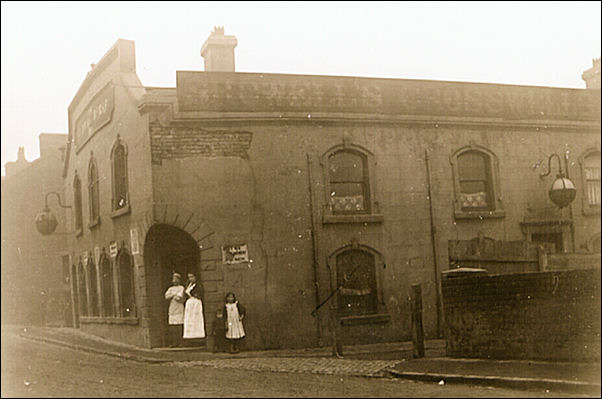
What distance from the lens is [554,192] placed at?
60.2ft

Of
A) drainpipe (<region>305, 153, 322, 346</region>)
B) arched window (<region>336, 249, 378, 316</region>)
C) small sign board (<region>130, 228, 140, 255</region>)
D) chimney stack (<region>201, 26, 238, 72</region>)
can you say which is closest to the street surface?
drainpipe (<region>305, 153, 322, 346</region>)

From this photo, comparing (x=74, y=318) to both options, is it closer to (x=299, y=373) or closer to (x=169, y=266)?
(x=169, y=266)

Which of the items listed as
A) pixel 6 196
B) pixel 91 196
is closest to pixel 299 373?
pixel 91 196

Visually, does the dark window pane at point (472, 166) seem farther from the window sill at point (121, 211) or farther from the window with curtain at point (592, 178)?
the window sill at point (121, 211)

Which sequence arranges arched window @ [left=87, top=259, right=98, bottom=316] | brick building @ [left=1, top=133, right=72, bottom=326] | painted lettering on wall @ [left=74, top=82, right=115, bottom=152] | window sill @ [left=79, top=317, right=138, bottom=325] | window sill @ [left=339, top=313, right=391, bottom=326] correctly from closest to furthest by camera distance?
window sill @ [left=339, top=313, right=391, bottom=326]
window sill @ [left=79, top=317, right=138, bottom=325]
painted lettering on wall @ [left=74, top=82, right=115, bottom=152]
arched window @ [left=87, top=259, right=98, bottom=316]
brick building @ [left=1, top=133, right=72, bottom=326]

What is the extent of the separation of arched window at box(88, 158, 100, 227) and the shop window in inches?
403

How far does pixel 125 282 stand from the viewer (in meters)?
19.3

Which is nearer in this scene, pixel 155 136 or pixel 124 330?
pixel 155 136

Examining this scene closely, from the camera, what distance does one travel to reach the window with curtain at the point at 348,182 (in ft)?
58.8

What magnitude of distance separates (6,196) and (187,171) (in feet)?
66.1

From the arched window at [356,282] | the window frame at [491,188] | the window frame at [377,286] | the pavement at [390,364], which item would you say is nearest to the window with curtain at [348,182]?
the window frame at [377,286]

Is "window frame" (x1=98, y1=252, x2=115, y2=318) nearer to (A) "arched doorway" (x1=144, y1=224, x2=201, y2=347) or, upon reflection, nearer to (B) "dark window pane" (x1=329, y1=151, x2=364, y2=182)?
(A) "arched doorway" (x1=144, y1=224, x2=201, y2=347)

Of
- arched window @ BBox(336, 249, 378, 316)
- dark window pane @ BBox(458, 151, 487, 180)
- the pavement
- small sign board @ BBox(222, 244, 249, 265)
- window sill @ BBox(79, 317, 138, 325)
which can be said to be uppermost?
dark window pane @ BBox(458, 151, 487, 180)

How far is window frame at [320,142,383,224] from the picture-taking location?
17.6 metres
